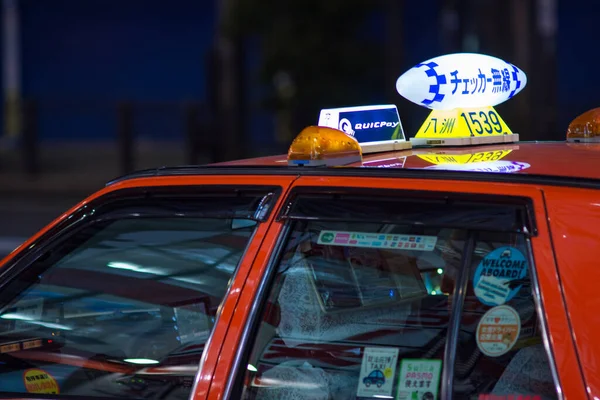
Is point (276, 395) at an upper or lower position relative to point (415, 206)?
lower

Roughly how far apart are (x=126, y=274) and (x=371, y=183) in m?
1.41

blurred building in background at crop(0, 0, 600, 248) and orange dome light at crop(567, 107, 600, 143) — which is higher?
blurred building in background at crop(0, 0, 600, 248)

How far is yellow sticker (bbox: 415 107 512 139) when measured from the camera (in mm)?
2922

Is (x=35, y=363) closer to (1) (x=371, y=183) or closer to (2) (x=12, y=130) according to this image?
(1) (x=371, y=183)

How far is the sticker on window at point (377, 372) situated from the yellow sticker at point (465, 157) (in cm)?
51

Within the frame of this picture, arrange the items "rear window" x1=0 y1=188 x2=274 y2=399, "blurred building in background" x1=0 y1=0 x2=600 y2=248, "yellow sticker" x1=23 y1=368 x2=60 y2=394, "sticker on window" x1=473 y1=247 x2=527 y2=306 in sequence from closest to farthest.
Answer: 1. "sticker on window" x1=473 y1=247 x2=527 y2=306
2. "rear window" x1=0 y1=188 x2=274 y2=399
3. "yellow sticker" x1=23 y1=368 x2=60 y2=394
4. "blurred building in background" x1=0 y1=0 x2=600 y2=248

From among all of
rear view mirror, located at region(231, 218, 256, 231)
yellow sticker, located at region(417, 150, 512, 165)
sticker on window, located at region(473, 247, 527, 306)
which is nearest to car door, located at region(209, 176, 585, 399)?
sticker on window, located at region(473, 247, 527, 306)

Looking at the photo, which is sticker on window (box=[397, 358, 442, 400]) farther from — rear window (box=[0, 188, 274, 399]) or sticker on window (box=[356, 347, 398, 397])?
rear window (box=[0, 188, 274, 399])

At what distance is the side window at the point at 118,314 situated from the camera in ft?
8.09

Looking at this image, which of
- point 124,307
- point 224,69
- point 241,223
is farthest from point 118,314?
point 224,69

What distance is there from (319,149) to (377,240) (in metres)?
0.28

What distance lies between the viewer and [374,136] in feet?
9.25

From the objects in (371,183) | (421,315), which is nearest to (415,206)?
(371,183)

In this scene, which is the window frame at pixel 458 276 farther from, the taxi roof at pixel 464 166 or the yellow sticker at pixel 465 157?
the yellow sticker at pixel 465 157
